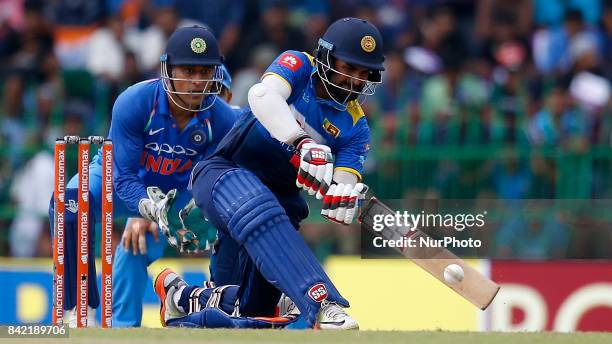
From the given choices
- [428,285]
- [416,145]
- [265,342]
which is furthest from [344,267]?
[265,342]

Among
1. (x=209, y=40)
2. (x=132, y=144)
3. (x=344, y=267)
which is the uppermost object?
(x=209, y=40)

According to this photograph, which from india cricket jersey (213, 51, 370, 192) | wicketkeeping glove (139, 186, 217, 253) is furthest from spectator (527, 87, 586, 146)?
india cricket jersey (213, 51, 370, 192)

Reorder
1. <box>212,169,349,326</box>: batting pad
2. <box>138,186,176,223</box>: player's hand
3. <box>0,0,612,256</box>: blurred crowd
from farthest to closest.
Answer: <box>0,0,612,256</box>: blurred crowd → <box>138,186,176,223</box>: player's hand → <box>212,169,349,326</box>: batting pad

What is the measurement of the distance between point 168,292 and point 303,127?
1.54 metres

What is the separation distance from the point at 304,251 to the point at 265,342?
3.10ft

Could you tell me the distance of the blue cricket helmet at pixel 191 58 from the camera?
25.5 ft

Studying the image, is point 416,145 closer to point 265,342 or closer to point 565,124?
point 565,124

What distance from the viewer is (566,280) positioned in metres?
9.67

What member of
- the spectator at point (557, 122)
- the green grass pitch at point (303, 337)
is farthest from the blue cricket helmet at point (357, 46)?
the spectator at point (557, 122)

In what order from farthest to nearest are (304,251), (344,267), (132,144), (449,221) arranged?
1. (344,267)
2. (132,144)
3. (449,221)
4. (304,251)

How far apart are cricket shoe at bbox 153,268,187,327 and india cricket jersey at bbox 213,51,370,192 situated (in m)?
1.08

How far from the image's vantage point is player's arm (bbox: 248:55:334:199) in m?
6.34

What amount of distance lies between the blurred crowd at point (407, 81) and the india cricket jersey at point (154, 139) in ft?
10.9

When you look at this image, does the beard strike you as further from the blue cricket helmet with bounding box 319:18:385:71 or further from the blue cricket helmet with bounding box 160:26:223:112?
the blue cricket helmet with bounding box 160:26:223:112
